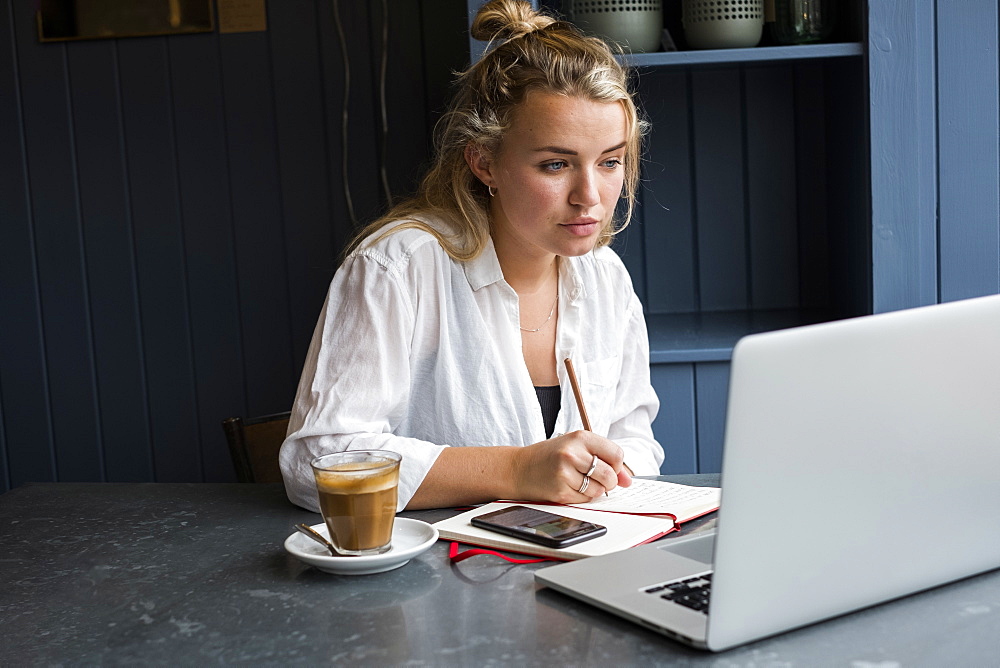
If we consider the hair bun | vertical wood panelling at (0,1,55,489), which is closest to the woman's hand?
the hair bun

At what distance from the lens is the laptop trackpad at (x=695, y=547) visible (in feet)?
3.47

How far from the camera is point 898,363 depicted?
839 mm

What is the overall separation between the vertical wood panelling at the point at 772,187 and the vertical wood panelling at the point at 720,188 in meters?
0.03

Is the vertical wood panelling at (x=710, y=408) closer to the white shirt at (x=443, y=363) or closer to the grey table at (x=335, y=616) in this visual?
the white shirt at (x=443, y=363)

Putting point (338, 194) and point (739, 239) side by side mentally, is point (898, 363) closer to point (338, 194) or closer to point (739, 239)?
point (739, 239)

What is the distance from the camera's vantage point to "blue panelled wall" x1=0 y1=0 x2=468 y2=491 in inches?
105

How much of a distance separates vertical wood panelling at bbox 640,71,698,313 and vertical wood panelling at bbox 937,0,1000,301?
2.19 feet

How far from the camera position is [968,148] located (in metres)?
2.17

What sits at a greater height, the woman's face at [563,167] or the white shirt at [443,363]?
the woman's face at [563,167]

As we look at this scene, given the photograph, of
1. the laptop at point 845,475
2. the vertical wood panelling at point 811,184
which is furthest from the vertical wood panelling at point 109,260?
the laptop at point 845,475

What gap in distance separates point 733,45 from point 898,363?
1.54 m

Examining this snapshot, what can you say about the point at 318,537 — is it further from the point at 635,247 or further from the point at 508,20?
the point at 635,247

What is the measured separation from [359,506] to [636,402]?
890mm

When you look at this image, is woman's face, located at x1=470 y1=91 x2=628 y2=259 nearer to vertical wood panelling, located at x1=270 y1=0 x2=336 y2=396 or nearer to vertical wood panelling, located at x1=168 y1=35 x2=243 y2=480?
vertical wood panelling, located at x1=270 y1=0 x2=336 y2=396
